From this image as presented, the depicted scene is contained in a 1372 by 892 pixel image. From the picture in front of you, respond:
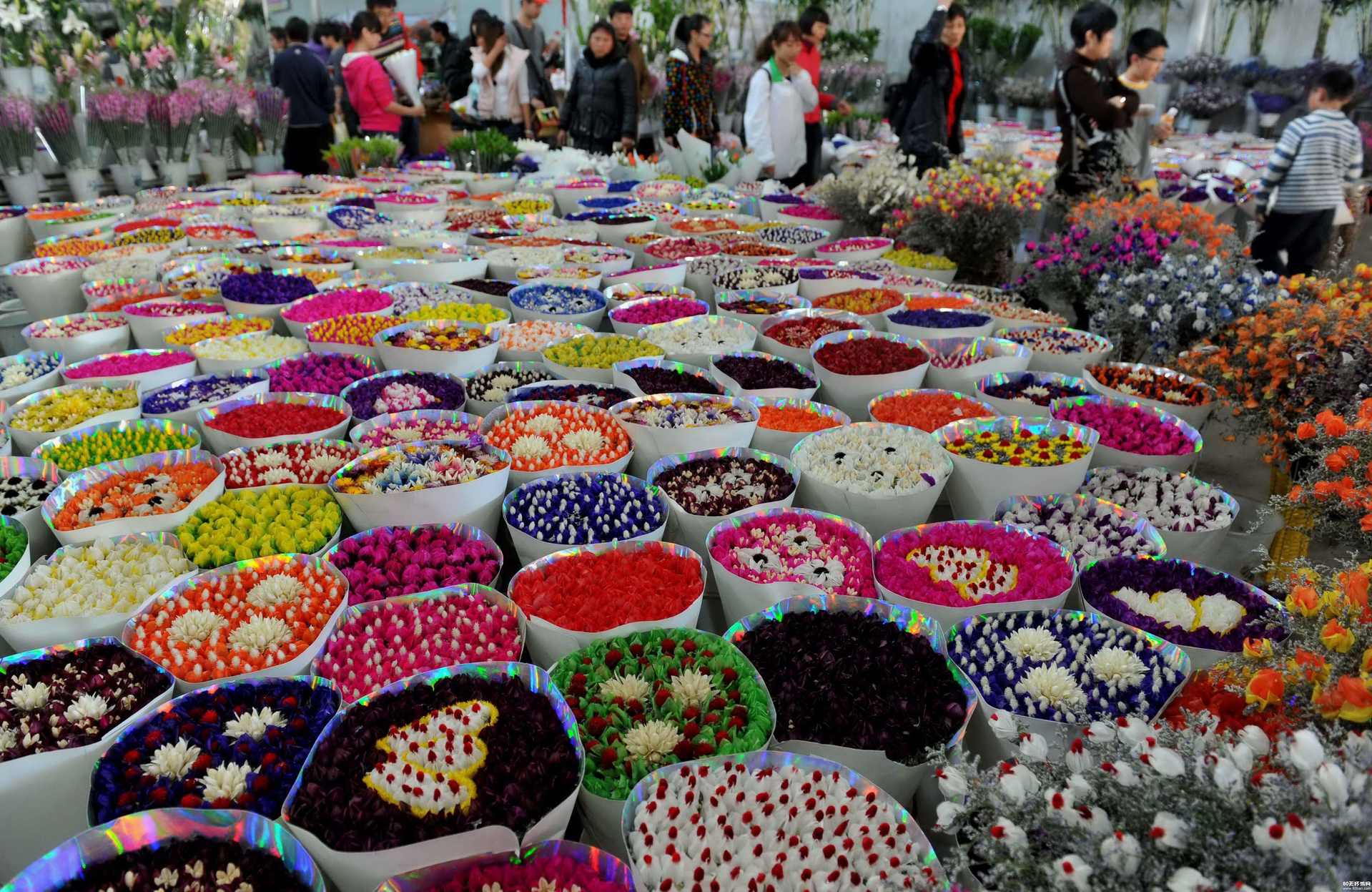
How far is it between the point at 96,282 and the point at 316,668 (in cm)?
348

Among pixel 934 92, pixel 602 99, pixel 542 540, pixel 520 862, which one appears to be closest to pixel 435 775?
pixel 520 862

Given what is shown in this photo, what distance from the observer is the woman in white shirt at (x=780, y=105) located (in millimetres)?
6480

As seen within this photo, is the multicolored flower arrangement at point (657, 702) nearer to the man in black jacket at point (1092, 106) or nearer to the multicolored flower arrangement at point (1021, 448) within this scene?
the multicolored flower arrangement at point (1021, 448)

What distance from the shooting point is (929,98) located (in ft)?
20.3

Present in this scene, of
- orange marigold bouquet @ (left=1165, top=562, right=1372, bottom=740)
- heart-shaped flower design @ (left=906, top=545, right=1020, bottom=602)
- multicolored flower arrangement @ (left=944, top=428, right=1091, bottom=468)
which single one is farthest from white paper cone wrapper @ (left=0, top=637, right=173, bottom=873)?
multicolored flower arrangement @ (left=944, top=428, right=1091, bottom=468)

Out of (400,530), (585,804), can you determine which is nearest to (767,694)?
(585,804)

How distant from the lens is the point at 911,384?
3.28m

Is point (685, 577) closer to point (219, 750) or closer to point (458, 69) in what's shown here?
point (219, 750)

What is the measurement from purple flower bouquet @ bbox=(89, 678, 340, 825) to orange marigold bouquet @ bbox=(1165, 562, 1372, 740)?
5.12 feet

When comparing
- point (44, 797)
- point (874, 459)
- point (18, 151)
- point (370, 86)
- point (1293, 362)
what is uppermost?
point (370, 86)

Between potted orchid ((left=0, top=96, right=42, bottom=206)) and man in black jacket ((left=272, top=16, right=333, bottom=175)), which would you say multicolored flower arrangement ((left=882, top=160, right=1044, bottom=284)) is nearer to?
man in black jacket ((left=272, top=16, right=333, bottom=175))

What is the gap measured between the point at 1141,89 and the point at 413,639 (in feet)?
18.3

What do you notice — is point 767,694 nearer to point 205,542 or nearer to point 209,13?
point 205,542

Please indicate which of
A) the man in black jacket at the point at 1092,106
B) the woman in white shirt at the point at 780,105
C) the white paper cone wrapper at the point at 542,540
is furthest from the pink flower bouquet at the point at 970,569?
the woman in white shirt at the point at 780,105
